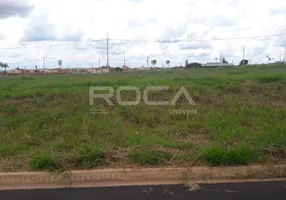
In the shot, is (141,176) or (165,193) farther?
(141,176)

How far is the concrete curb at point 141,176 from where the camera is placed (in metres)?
4.64

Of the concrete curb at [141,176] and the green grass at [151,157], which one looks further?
the green grass at [151,157]

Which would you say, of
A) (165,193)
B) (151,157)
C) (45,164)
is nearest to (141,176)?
(151,157)

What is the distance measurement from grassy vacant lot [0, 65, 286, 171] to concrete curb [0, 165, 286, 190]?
8.2 inches

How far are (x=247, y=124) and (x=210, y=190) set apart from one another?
2879 millimetres

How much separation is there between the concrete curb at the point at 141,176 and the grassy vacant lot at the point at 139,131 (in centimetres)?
21

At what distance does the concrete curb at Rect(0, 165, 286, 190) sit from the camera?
4.64m

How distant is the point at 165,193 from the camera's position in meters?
4.17

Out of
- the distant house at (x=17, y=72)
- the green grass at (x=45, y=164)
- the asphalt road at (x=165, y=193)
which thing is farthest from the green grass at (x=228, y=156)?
the distant house at (x=17, y=72)

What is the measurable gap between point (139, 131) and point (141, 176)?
186 cm

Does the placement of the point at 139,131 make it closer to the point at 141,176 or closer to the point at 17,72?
the point at 141,176

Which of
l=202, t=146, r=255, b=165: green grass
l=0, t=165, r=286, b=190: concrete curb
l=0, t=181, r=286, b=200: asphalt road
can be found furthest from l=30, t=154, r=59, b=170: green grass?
l=202, t=146, r=255, b=165: green grass

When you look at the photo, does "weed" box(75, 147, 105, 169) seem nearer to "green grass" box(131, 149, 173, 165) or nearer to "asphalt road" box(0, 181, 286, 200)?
"green grass" box(131, 149, 173, 165)

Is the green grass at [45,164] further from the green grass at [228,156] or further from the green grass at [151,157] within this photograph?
the green grass at [228,156]
